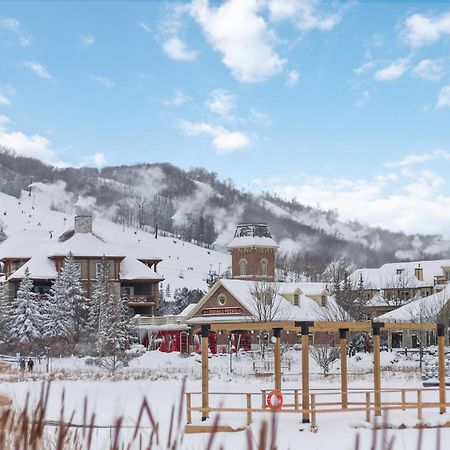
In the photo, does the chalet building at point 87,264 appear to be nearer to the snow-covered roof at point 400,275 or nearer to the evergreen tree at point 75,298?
the evergreen tree at point 75,298

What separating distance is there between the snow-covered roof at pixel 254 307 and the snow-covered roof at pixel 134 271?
26.2ft

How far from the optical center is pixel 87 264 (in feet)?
200

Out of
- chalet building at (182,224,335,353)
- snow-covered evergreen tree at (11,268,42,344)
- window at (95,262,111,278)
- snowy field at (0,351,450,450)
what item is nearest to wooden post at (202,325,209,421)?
snowy field at (0,351,450,450)

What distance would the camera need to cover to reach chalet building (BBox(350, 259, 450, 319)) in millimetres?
78812

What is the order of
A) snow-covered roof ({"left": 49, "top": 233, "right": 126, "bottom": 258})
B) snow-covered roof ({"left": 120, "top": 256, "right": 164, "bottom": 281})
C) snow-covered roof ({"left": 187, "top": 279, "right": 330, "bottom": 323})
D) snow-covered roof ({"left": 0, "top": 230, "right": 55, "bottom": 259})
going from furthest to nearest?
snow-covered roof ({"left": 0, "top": 230, "right": 55, "bottom": 259}), snow-covered roof ({"left": 120, "top": 256, "right": 164, "bottom": 281}), snow-covered roof ({"left": 49, "top": 233, "right": 126, "bottom": 258}), snow-covered roof ({"left": 187, "top": 279, "right": 330, "bottom": 323})

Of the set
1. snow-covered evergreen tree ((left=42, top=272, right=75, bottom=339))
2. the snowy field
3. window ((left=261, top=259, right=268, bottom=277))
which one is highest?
window ((left=261, top=259, right=268, bottom=277))

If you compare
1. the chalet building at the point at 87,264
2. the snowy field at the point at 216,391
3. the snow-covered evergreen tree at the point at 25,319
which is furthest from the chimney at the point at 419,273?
the snow-covered evergreen tree at the point at 25,319

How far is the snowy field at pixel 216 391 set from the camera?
1600 centimetres

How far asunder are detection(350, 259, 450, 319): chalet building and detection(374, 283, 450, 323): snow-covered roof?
67.0 ft

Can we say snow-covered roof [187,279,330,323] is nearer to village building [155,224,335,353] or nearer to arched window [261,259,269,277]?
village building [155,224,335,353]

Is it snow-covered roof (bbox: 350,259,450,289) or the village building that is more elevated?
snow-covered roof (bbox: 350,259,450,289)

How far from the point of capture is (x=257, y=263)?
213 ft

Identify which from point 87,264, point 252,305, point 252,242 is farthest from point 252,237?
point 87,264

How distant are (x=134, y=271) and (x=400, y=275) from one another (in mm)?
34819
